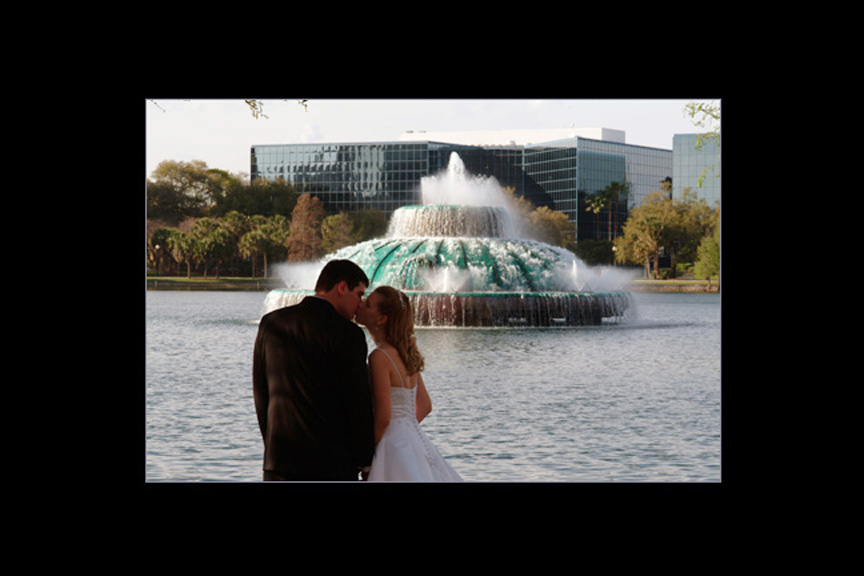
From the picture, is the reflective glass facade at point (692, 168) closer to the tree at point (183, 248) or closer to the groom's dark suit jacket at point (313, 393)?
the tree at point (183, 248)

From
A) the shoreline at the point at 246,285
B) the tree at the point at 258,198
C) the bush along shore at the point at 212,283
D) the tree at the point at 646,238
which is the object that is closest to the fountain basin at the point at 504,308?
the shoreline at the point at 246,285

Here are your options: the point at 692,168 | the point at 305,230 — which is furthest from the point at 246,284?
the point at 692,168

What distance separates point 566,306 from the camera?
74.9 ft

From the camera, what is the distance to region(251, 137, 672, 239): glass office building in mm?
69875

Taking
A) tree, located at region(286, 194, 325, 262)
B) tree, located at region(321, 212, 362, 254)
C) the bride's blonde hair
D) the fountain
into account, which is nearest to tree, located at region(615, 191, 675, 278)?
tree, located at region(321, 212, 362, 254)

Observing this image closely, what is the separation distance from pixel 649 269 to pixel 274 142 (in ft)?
78.6

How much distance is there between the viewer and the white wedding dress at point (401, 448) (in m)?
4.84

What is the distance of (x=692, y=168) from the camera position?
249 ft

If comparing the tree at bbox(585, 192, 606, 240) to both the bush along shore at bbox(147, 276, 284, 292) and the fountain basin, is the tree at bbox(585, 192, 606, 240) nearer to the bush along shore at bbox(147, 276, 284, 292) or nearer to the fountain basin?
the bush along shore at bbox(147, 276, 284, 292)

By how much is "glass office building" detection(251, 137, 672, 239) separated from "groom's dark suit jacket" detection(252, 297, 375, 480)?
2522 inches

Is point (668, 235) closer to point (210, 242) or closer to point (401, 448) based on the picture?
point (210, 242)

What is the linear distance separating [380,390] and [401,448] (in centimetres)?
29
